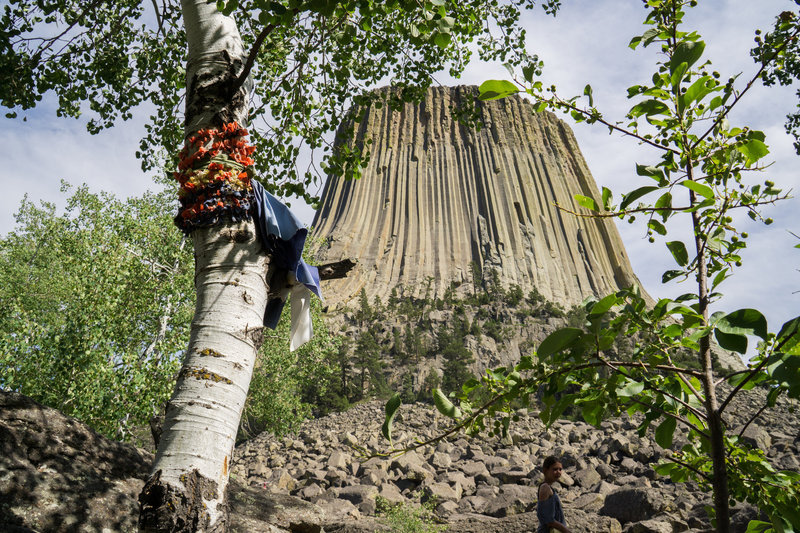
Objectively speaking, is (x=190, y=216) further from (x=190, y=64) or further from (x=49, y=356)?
(x=49, y=356)

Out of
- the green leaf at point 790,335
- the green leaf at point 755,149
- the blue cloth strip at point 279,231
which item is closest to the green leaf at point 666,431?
the green leaf at point 790,335

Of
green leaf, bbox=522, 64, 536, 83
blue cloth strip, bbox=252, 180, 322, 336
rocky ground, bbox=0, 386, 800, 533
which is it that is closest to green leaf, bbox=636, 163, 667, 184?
green leaf, bbox=522, 64, 536, 83

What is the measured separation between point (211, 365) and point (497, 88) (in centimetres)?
147

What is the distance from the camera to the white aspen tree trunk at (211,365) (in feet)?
5.78

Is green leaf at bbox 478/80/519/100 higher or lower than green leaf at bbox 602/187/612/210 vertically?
higher

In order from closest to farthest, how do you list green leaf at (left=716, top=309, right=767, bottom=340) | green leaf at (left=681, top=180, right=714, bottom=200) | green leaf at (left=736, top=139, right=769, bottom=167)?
green leaf at (left=716, top=309, right=767, bottom=340), green leaf at (left=681, top=180, right=714, bottom=200), green leaf at (left=736, top=139, right=769, bottom=167)

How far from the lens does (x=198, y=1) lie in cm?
280

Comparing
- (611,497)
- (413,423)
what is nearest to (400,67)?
(611,497)

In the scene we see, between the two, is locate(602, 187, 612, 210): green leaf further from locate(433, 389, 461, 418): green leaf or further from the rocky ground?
the rocky ground

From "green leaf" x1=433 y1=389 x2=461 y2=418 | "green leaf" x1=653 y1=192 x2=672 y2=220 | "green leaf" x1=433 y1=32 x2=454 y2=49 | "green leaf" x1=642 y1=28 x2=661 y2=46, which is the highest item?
"green leaf" x1=433 y1=32 x2=454 y2=49

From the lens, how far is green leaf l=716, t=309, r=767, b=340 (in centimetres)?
91

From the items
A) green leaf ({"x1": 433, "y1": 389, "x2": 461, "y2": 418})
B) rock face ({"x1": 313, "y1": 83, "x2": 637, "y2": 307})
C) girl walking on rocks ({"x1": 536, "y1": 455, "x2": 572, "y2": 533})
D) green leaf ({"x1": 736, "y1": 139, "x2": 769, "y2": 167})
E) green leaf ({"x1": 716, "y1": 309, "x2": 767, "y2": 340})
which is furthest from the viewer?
rock face ({"x1": 313, "y1": 83, "x2": 637, "y2": 307})

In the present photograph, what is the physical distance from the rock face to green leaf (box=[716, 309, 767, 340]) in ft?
181

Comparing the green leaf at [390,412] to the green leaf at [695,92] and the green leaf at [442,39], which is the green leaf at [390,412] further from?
the green leaf at [442,39]
